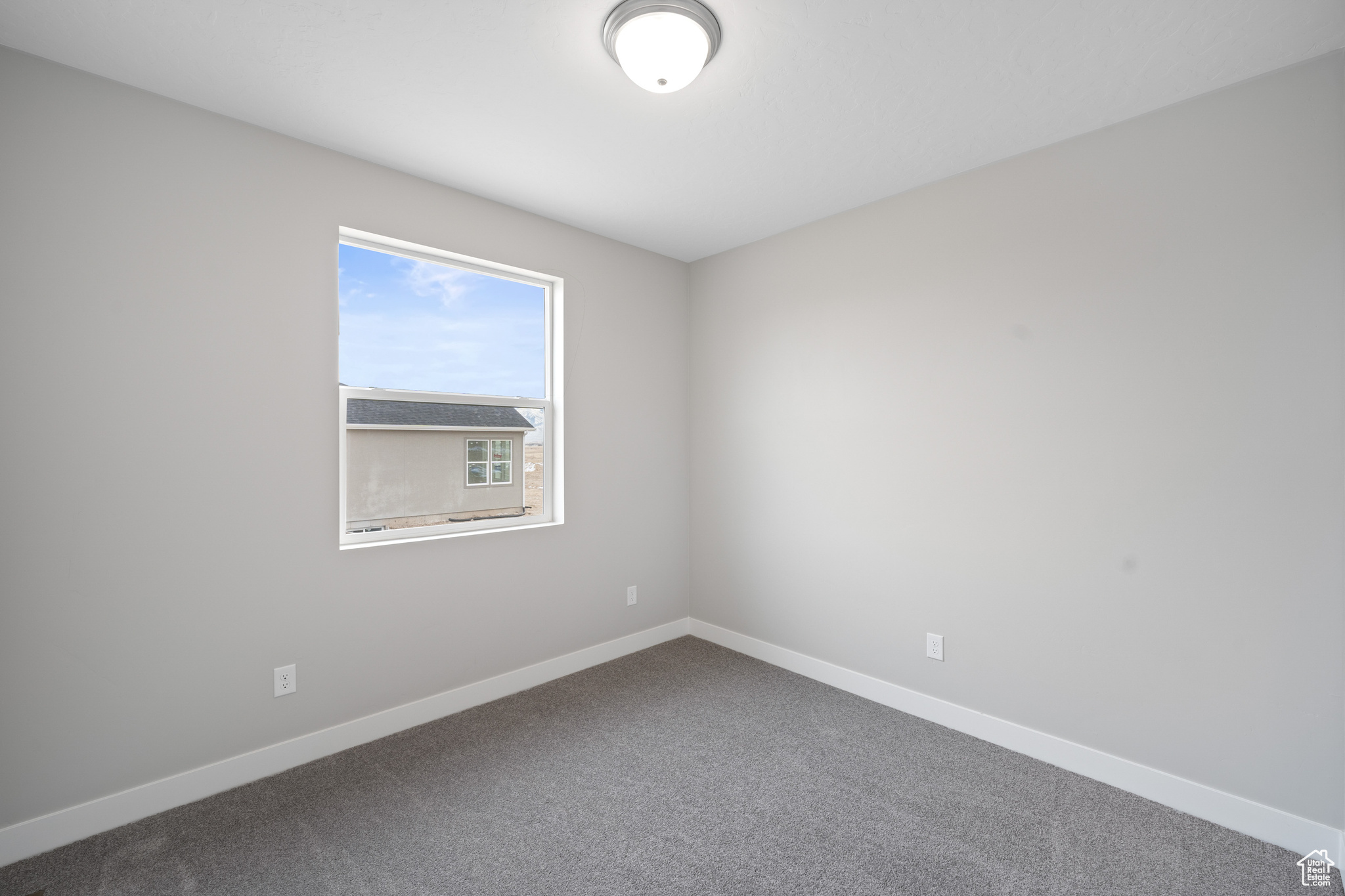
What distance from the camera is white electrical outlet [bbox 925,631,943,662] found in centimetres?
284

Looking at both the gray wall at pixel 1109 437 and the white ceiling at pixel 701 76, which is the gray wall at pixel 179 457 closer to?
the white ceiling at pixel 701 76

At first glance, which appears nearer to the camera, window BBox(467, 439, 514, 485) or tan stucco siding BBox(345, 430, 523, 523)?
tan stucco siding BBox(345, 430, 523, 523)

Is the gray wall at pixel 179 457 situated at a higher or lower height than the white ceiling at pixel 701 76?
lower

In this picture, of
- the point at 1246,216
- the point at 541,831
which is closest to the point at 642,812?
the point at 541,831

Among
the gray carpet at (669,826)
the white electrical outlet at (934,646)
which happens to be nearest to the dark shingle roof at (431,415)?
the gray carpet at (669,826)

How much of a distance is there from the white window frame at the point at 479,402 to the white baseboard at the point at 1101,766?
5.68 ft

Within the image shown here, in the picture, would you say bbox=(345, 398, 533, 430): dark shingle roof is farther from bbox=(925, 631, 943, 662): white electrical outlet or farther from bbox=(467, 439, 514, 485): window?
bbox=(925, 631, 943, 662): white electrical outlet

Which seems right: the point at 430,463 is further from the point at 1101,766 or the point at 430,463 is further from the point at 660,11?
the point at 1101,766

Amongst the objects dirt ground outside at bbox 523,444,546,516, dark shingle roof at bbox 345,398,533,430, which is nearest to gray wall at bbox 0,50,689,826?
dark shingle roof at bbox 345,398,533,430

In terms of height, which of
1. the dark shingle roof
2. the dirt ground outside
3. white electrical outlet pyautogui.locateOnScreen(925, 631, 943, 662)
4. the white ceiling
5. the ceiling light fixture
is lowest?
white electrical outlet pyautogui.locateOnScreen(925, 631, 943, 662)

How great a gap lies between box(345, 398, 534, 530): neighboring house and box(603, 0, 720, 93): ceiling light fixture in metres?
1.83

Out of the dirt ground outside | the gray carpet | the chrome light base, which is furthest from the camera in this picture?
the dirt ground outside

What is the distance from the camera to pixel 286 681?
7.94 feet

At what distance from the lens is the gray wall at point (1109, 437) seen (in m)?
1.96
